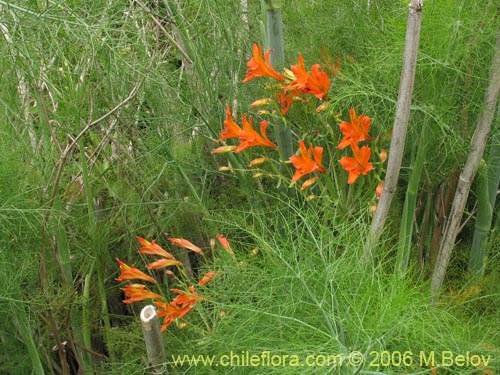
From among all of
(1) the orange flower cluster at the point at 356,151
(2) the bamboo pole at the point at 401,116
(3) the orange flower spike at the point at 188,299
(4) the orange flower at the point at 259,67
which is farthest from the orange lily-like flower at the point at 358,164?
(3) the orange flower spike at the point at 188,299

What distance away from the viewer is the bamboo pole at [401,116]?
39.5 inches

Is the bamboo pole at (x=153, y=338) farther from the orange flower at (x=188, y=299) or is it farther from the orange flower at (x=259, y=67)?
the orange flower at (x=259, y=67)

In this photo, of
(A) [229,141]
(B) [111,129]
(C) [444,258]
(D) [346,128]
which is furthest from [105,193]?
(C) [444,258]

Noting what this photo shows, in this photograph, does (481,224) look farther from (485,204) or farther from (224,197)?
(224,197)

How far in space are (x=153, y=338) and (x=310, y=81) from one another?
56 cm

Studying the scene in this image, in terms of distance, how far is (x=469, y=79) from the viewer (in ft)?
4.25

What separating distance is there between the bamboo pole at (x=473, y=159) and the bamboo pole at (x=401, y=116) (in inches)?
6.0

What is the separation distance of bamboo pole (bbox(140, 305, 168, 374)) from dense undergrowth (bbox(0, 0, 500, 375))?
7 centimetres

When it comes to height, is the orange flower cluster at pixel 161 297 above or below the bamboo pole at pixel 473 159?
below

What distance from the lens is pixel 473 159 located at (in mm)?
1243

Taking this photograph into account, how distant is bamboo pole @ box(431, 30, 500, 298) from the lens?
120cm

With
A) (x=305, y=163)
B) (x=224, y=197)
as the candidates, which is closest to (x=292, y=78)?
(x=305, y=163)

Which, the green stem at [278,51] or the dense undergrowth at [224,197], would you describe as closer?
the dense undergrowth at [224,197]

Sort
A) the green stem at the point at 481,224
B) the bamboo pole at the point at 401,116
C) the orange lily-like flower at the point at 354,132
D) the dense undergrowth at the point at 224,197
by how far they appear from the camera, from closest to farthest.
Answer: the bamboo pole at the point at 401,116 < the dense undergrowth at the point at 224,197 < the orange lily-like flower at the point at 354,132 < the green stem at the point at 481,224
